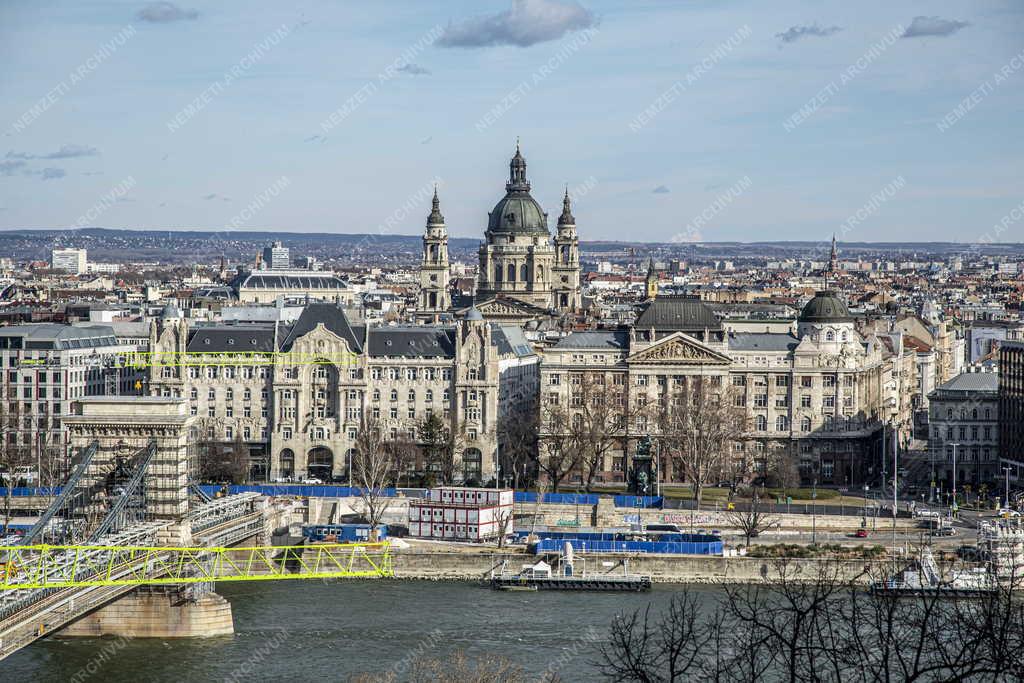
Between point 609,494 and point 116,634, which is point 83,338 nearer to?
point 609,494

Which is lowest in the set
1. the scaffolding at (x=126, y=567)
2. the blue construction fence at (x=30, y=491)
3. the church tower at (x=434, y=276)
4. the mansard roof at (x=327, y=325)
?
the scaffolding at (x=126, y=567)

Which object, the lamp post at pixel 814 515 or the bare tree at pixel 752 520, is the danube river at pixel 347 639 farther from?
the lamp post at pixel 814 515

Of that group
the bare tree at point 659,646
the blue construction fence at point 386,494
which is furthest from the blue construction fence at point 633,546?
the blue construction fence at point 386,494

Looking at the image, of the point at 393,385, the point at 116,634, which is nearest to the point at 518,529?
the point at 393,385

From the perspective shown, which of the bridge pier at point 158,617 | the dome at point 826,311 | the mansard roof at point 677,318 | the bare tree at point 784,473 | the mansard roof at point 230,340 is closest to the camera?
the bridge pier at point 158,617

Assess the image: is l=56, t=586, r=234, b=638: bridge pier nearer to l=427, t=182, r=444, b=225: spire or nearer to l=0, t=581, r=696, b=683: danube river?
l=0, t=581, r=696, b=683: danube river

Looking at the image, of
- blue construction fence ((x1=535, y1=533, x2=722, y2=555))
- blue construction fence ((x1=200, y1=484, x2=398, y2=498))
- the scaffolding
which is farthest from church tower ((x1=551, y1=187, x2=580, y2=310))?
the scaffolding

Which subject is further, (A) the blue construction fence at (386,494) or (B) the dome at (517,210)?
(B) the dome at (517,210)
